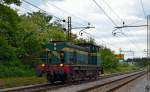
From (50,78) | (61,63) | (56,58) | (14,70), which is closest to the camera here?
(61,63)

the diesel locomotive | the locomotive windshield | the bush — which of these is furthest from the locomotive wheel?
the bush

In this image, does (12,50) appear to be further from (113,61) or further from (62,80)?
(113,61)

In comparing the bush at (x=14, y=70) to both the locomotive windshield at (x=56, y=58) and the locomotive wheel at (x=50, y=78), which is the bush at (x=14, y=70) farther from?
the locomotive windshield at (x=56, y=58)

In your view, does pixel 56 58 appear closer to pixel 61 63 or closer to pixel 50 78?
pixel 61 63

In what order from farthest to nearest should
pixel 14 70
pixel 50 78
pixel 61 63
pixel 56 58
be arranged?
pixel 14 70 → pixel 50 78 → pixel 56 58 → pixel 61 63

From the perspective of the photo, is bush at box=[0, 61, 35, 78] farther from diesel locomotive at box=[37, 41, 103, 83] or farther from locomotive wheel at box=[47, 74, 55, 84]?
diesel locomotive at box=[37, 41, 103, 83]

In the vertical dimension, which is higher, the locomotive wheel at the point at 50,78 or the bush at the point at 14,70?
the bush at the point at 14,70

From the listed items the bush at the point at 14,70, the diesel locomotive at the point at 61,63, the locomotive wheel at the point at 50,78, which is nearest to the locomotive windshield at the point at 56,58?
the diesel locomotive at the point at 61,63

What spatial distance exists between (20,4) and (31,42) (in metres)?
11.4

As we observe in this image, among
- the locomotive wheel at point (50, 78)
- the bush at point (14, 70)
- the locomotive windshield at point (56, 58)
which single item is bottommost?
the locomotive wheel at point (50, 78)

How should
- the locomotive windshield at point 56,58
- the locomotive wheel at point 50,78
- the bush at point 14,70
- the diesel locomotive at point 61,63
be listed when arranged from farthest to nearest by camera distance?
the bush at point 14,70
the locomotive wheel at point 50,78
the locomotive windshield at point 56,58
the diesel locomotive at point 61,63

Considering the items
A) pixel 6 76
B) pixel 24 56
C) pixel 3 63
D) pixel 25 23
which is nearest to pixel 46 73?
pixel 6 76

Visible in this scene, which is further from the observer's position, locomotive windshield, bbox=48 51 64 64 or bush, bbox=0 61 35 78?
bush, bbox=0 61 35 78

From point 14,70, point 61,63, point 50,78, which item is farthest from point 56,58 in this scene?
point 14,70
